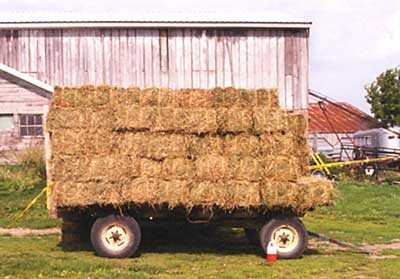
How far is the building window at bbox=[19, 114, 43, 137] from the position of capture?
29250mm

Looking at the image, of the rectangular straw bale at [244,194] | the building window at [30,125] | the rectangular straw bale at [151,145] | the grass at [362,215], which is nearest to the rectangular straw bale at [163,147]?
the rectangular straw bale at [151,145]

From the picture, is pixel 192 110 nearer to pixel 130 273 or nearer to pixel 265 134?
pixel 265 134

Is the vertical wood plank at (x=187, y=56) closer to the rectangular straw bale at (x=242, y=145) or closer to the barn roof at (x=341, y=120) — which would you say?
the rectangular straw bale at (x=242, y=145)

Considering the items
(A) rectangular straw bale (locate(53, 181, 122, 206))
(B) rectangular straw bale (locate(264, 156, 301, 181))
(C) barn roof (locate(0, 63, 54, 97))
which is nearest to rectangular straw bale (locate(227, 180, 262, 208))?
(B) rectangular straw bale (locate(264, 156, 301, 181))

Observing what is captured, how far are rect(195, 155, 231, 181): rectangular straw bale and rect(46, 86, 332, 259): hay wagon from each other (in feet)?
0.06

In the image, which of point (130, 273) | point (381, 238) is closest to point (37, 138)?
point (381, 238)

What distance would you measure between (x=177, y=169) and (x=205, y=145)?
0.66 m

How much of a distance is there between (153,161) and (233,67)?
65.9 feet

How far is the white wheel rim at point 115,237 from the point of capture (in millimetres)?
13375

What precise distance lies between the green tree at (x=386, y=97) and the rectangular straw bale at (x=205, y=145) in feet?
128

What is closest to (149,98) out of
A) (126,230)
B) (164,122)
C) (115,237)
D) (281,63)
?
(164,122)

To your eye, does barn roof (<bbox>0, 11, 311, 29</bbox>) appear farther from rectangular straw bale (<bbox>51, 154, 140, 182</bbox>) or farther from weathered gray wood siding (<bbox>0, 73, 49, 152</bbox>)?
rectangular straw bale (<bbox>51, 154, 140, 182</bbox>)

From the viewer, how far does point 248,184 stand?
1317 centimetres

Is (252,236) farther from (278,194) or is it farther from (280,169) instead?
(280,169)
